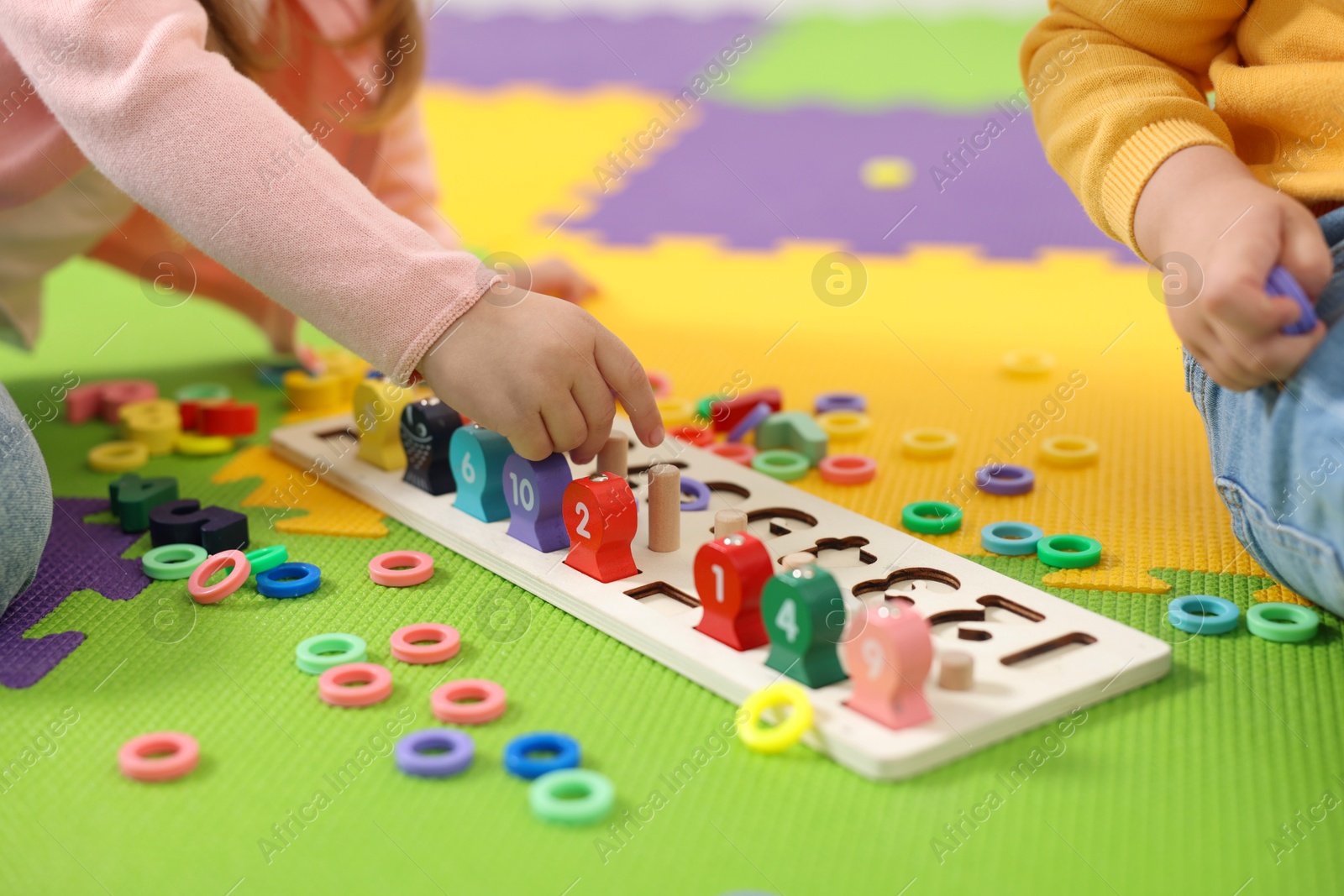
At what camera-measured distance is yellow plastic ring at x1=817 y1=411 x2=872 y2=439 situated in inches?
45.3

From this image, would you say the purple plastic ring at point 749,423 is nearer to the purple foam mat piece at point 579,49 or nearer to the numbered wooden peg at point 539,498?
the numbered wooden peg at point 539,498

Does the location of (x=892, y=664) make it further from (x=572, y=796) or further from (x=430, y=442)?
(x=430, y=442)

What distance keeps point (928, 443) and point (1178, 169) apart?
38 centimetres

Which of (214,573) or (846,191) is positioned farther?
(846,191)

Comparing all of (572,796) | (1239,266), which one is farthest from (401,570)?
(1239,266)

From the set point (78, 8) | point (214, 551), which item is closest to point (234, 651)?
point (214, 551)

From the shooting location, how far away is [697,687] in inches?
29.0

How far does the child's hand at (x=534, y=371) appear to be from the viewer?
2.71 ft

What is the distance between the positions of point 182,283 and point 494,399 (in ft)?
2.45

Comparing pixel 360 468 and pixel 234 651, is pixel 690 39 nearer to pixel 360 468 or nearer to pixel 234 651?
pixel 360 468

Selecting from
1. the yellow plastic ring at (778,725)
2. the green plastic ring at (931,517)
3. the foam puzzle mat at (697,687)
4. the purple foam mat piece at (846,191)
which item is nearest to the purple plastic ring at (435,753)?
the foam puzzle mat at (697,687)

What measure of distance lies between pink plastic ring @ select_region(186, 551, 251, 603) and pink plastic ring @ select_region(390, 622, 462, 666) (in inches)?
5.4

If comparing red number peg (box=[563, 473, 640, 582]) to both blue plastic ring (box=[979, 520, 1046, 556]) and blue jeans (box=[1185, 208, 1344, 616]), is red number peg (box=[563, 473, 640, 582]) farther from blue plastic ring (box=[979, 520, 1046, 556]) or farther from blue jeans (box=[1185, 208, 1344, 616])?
blue jeans (box=[1185, 208, 1344, 616])

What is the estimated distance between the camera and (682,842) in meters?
0.61
